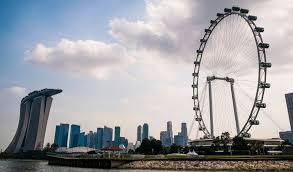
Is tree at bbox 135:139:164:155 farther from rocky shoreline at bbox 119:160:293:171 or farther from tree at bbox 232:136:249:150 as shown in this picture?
rocky shoreline at bbox 119:160:293:171

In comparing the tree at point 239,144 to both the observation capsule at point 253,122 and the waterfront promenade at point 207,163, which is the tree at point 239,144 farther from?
the waterfront promenade at point 207,163

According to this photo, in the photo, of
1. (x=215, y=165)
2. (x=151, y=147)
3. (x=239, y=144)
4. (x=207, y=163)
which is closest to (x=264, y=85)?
(x=239, y=144)

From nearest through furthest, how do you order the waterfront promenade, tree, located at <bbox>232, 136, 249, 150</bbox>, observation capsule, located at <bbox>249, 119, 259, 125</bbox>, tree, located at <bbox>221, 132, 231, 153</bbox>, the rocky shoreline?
the rocky shoreline → the waterfront promenade → observation capsule, located at <bbox>249, 119, 259, 125</bbox> → tree, located at <bbox>232, 136, 249, 150</bbox> → tree, located at <bbox>221, 132, 231, 153</bbox>

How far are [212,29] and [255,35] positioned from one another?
21.2 m

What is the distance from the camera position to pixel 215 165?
238 ft

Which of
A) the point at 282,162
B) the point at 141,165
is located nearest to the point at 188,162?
the point at 141,165

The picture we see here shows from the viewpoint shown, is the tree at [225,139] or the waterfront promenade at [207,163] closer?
the waterfront promenade at [207,163]

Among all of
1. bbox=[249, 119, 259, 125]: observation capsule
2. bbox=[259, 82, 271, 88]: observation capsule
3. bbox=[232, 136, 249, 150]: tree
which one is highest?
bbox=[259, 82, 271, 88]: observation capsule

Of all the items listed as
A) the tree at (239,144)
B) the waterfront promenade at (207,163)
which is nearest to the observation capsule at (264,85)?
the waterfront promenade at (207,163)

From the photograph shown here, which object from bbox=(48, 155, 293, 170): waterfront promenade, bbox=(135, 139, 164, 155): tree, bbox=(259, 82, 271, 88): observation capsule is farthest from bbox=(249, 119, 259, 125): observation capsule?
bbox=(135, 139, 164, 155): tree

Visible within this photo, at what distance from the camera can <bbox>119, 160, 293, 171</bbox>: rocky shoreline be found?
6856 cm

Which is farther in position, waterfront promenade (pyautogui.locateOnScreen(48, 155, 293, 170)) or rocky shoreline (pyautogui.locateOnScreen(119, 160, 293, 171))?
waterfront promenade (pyautogui.locateOnScreen(48, 155, 293, 170))

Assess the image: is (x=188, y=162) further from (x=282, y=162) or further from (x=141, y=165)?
(x=282, y=162)

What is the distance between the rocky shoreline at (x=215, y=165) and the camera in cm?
6856
